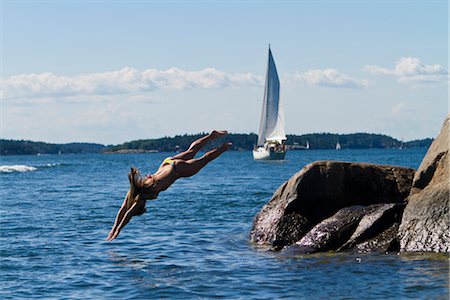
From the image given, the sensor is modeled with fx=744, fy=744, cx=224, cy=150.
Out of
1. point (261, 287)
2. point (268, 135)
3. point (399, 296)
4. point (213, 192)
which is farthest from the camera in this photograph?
point (268, 135)

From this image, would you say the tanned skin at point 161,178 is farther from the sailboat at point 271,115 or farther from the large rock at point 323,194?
the sailboat at point 271,115

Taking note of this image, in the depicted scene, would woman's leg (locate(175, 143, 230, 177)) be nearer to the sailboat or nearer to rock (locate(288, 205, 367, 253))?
rock (locate(288, 205, 367, 253))

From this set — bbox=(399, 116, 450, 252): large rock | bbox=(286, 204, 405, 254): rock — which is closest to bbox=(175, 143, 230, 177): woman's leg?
bbox=(286, 204, 405, 254): rock

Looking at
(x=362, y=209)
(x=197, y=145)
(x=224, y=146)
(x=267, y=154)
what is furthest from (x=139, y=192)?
(x=267, y=154)

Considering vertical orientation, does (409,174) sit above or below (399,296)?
above

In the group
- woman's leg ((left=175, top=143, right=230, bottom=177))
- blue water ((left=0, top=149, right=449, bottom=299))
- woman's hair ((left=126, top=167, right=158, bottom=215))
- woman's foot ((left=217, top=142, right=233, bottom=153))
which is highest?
woman's foot ((left=217, top=142, right=233, bottom=153))

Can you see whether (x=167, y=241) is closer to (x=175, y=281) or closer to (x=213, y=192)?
(x=175, y=281)

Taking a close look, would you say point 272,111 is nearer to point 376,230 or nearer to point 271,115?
point 271,115

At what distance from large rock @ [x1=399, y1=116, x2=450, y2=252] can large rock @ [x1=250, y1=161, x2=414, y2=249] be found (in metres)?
1.46

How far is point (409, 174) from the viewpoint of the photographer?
1869cm

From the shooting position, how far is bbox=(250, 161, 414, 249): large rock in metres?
17.9

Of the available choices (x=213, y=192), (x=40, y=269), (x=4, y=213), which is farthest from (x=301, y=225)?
(x=213, y=192)

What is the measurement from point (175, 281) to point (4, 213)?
54.2 ft

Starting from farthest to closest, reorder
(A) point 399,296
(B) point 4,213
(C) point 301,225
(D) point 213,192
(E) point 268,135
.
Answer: (E) point 268,135, (D) point 213,192, (B) point 4,213, (C) point 301,225, (A) point 399,296
